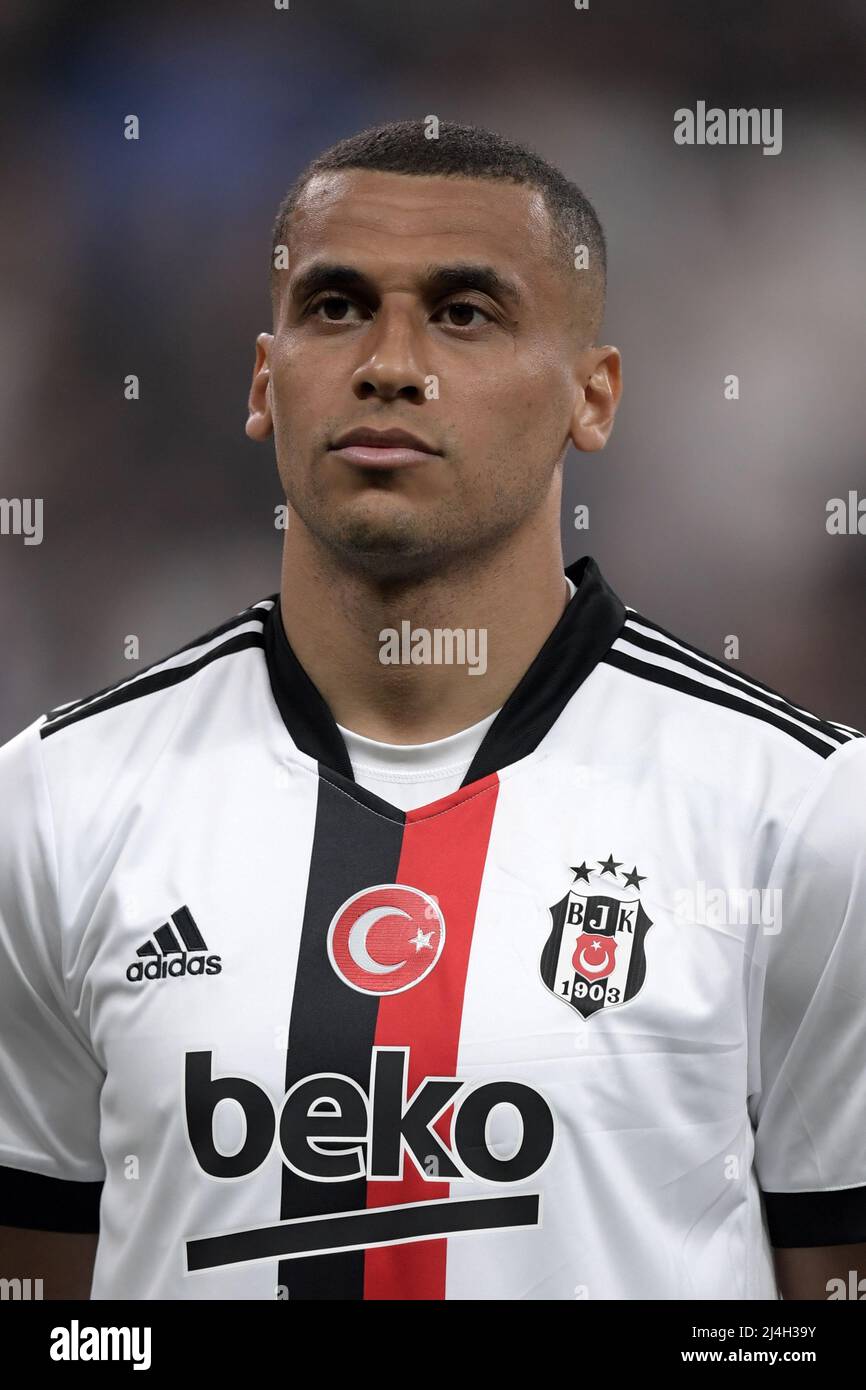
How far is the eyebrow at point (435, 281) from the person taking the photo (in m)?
1.65

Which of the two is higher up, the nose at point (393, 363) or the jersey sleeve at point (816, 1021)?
the nose at point (393, 363)

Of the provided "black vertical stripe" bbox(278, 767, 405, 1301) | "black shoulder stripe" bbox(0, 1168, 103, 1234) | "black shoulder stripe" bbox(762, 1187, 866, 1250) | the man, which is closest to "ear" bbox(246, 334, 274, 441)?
the man

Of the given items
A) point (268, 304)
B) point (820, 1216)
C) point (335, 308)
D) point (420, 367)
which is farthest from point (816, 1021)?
point (268, 304)

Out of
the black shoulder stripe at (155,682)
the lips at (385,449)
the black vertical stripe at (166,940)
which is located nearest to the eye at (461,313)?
the lips at (385,449)

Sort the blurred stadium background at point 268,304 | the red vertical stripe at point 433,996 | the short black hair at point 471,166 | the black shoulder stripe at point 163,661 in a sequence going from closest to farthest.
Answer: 1. the red vertical stripe at point 433,996
2. the short black hair at point 471,166
3. the black shoulder stripe at point 163,661
4. the blurred stadium background at point 268,304

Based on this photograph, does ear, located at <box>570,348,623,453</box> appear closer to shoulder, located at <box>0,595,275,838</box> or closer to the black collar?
the black collar

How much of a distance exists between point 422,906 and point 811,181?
1.48 meters

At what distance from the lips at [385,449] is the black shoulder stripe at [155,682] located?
312 millimetres

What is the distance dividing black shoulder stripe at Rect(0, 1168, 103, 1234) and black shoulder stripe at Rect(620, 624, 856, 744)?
2.94 feet

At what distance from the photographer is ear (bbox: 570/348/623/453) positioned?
5.92 feet

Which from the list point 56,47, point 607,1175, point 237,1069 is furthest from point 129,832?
point 56,47

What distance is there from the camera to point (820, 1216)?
1657 mm

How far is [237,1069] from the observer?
1550 millimetres

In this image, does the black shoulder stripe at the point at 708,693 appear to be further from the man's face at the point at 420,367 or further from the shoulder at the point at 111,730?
the shoulder at the point at 111,730
